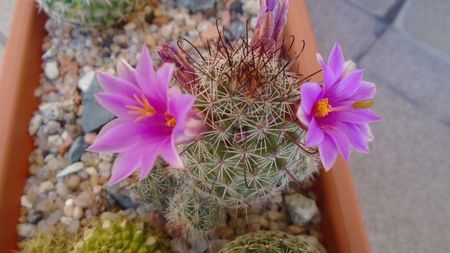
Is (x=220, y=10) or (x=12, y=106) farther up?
(x=220, y=10)

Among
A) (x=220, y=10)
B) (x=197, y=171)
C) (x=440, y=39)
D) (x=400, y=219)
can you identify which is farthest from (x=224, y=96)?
(x=440, y=39)

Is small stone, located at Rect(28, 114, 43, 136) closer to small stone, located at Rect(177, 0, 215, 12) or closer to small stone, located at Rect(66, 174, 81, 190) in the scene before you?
small stone, located at Rect(66, 174, 81, 190)

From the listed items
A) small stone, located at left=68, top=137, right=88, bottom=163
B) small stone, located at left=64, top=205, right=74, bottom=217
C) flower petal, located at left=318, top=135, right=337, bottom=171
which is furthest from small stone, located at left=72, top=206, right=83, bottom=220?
flower petal, located at left=318, top=135, right=337, bottom=171

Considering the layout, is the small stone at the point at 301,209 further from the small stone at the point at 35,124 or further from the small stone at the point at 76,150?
the small stone at the point at 35,124

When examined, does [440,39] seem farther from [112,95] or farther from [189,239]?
[112,95]

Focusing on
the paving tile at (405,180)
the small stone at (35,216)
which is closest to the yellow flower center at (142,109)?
the small stone at (35,216)

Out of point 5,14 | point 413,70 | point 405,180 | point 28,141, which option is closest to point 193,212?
point 28,141

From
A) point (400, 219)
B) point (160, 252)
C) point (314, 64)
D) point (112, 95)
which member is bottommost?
point (160, 252)
